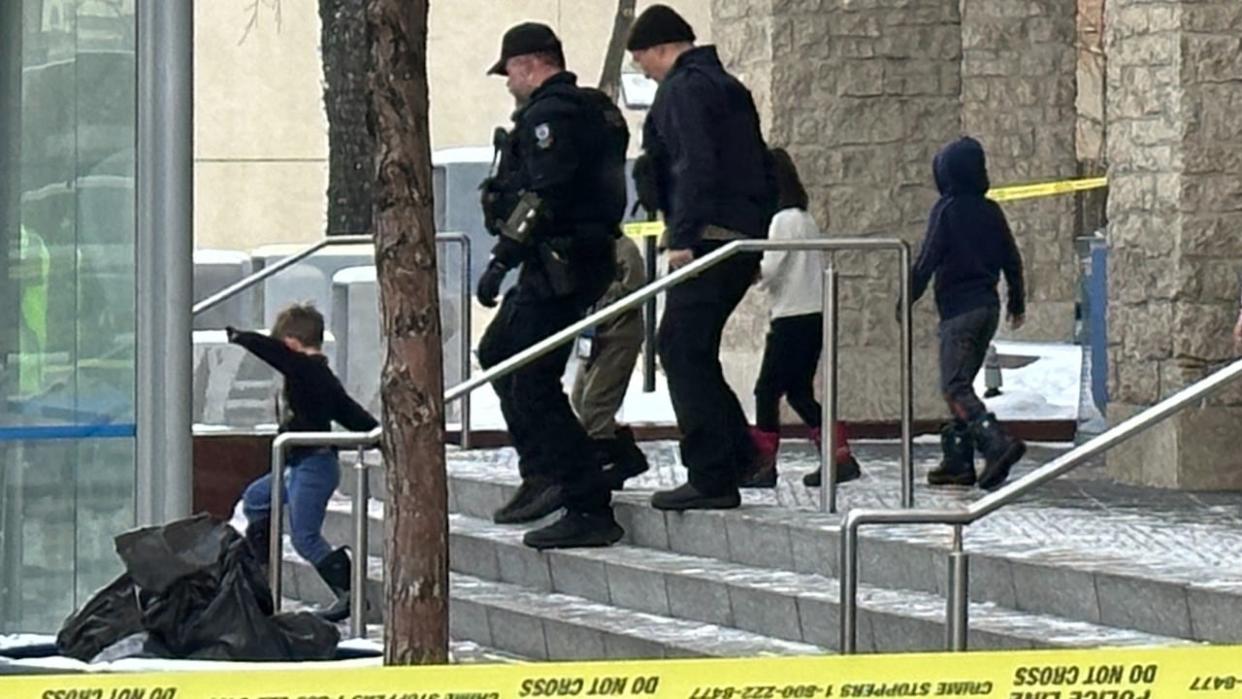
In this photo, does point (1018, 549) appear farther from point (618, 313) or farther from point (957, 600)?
point (957, 600)

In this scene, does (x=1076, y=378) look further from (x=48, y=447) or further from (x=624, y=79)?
(x=48, y=447)

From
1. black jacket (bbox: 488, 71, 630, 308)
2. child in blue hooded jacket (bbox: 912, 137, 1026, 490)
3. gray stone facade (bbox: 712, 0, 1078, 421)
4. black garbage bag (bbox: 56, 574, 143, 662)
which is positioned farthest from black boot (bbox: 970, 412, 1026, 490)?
black garbage bag (bbox: 56, 574, 143, 662)

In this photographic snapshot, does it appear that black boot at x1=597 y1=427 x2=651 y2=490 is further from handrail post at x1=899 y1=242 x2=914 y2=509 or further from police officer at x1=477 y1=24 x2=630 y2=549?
handrail post at x1=899 y1=242 x2=914 y2=509

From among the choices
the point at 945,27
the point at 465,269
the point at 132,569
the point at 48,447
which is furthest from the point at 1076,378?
the point at 132,569

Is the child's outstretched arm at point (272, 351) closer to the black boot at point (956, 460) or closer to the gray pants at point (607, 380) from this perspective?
the gray pants at point (607, 380)

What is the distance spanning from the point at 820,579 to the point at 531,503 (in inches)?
58.0

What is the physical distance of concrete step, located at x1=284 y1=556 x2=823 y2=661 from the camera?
906cm

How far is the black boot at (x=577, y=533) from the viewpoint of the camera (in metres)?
10.2

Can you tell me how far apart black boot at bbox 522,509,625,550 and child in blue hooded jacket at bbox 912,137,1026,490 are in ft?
4.69

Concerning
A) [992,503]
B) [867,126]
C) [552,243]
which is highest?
[867,126]

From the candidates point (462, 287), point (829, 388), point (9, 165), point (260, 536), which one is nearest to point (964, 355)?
point (829, 388)

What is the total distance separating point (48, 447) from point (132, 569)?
5.25ft

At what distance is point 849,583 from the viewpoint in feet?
25.2

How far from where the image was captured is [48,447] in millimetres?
7859
